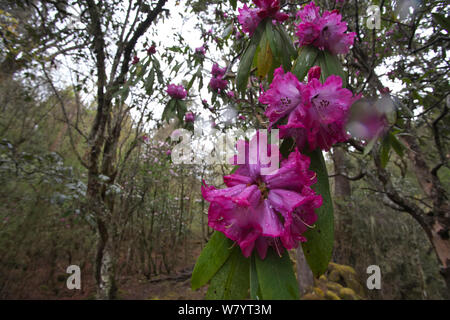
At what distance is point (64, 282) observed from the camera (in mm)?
4734

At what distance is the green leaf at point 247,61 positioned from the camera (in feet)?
2.42

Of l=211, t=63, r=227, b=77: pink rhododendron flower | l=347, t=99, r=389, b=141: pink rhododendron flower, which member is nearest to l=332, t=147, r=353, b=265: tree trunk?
l=211, t=63, r=227, b=77: pink rhododendron flower

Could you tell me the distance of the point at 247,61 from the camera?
74cm

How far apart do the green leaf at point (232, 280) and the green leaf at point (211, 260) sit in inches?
0.4

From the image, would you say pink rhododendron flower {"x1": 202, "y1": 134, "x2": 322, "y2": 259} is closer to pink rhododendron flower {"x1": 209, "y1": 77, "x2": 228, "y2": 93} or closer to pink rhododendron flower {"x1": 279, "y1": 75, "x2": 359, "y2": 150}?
pink rhododendron flower {"x1": 279, "y1": 75, "x2": 359, "y2": 150}

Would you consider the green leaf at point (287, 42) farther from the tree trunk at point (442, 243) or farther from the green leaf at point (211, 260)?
the tree trunk at point (442, 243)

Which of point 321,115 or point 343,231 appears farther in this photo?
point 343,231

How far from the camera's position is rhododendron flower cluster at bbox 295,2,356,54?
660 millimetres

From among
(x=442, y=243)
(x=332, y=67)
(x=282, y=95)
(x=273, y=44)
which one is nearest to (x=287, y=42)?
(x=273, y=44)

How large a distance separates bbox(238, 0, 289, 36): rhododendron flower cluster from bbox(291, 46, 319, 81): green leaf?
0.15 metres

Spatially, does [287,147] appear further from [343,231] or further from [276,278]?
[343,231]

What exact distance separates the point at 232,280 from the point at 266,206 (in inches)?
5.8

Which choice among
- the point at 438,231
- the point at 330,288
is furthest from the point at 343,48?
the point at 330,288
